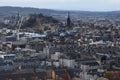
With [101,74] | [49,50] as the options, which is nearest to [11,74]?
[101,74]

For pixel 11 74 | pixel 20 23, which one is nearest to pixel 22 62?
pixel 11 74

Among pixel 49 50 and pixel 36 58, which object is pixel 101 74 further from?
pixel 49 50

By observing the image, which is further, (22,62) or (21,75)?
(22,62)

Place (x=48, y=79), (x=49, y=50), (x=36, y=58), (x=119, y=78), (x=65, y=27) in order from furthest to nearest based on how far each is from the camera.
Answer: (x=65, y=27) < (x=49, y=50) < (x=36, y=58) < (x=119, y=78) < (x=48, y=79)

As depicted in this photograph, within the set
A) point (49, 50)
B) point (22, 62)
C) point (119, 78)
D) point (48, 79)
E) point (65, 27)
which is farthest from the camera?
point (65, 27)

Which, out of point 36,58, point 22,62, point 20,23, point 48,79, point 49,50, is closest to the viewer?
point 48,79

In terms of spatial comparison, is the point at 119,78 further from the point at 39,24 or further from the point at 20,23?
the point at 20,23

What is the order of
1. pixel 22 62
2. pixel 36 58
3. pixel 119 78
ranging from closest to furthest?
pixel 119 78 → pixel 22 62 → pixel 36 58

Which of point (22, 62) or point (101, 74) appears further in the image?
point (22, 62)

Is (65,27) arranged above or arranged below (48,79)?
below
